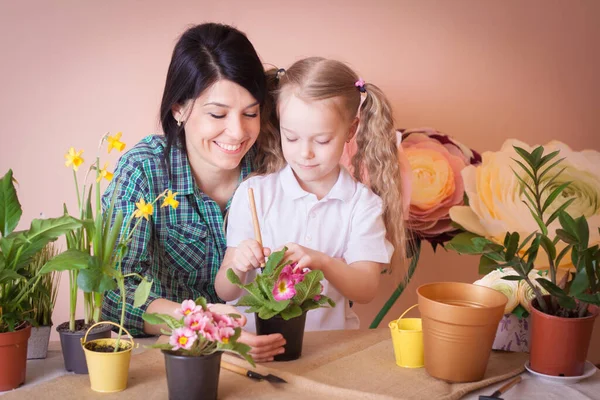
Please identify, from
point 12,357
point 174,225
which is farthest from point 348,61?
point 12,357

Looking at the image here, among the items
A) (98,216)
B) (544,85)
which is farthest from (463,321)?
Result: (544,85)

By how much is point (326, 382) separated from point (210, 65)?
92cm

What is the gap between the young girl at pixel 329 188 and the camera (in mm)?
1746

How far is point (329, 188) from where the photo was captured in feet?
6.28

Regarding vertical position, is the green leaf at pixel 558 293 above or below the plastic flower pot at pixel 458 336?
above

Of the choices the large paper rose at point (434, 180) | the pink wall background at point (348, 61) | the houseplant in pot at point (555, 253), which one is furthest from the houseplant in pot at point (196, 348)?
the pink wall background at point (348, 61)

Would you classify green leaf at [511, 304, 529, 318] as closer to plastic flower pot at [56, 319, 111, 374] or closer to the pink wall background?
plastic flower pot at [56, 319, 111, 374]

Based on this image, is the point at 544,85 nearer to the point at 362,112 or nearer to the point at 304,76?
the point at 362,112

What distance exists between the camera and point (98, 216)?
132 cm

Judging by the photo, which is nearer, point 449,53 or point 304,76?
point 304,76

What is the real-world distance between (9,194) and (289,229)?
2.65 ft

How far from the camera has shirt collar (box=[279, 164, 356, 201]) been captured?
1877 mm

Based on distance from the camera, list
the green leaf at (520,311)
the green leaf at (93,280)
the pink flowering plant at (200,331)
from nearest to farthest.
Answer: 1. the pink flowering plant at (200,331)
2. the green leaf at (93,280)
3. the green leaf at (520,311)

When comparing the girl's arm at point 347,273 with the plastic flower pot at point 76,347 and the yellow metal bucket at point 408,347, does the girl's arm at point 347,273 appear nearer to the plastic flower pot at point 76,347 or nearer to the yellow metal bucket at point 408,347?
the yellow metal bucket at point 408,347
